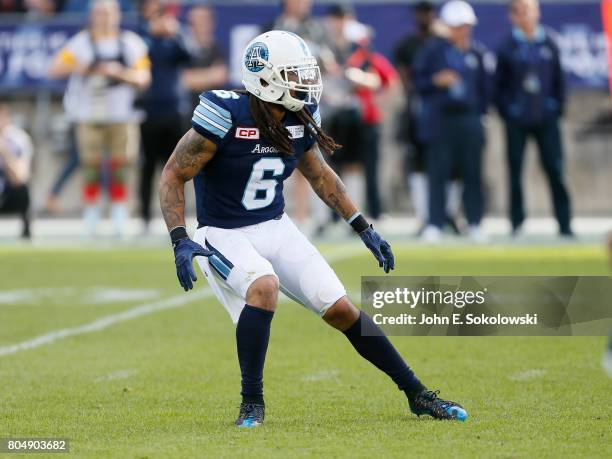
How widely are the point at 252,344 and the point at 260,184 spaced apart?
669 millimetres

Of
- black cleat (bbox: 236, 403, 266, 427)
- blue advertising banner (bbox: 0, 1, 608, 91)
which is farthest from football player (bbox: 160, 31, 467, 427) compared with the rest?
blue advertising banner (bbox: 0, 1, 608, 91)

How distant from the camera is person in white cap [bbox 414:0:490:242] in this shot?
44.3 ft

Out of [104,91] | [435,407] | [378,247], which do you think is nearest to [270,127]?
[378,247]

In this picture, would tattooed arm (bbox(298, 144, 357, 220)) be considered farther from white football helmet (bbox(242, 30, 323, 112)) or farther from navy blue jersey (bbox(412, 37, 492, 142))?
navy blue jersey (bbox(412, 37, 492, 142))

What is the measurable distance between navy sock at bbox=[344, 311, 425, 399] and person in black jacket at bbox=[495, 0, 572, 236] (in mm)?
8122

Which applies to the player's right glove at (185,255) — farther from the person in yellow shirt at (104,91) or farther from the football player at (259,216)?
the person in yellow shirt at (104,91)

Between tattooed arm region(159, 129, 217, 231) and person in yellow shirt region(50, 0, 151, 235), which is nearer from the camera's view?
tattooed arm region(159, 129, 217, 231)

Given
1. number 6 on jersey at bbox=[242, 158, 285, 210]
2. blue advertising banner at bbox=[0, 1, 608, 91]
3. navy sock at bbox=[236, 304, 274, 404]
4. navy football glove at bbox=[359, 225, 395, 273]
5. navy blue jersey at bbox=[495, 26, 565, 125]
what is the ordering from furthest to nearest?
blue advertising banner at bbox=[0, 1, 608, 91] → navy blue jersey at bbox=[495, 26, 565, 125] → navy football glove at bbox=[359, 225, 395, 273] → number 6 on jersey at bbox=[242, 158, 285, 210] → navy sock at bbox=[236, 304, 274, 404]

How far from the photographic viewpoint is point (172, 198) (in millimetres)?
5656

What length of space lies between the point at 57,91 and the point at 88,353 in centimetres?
1098

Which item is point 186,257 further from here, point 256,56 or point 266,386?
point 266,386

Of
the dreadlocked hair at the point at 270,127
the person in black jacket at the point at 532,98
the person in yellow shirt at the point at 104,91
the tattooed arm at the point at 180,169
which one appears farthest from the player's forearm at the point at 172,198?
the person in yellow shirt at the point at 104,91

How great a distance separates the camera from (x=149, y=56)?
1435 centimetres

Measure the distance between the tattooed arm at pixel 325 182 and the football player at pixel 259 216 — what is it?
99 millimetres
